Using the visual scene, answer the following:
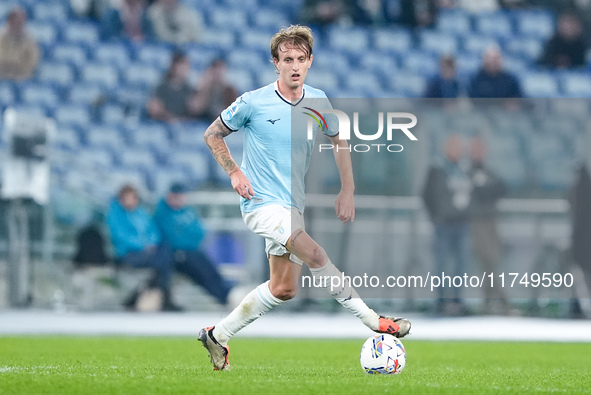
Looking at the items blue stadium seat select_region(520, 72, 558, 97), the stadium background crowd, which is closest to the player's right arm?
the stadium background crowd

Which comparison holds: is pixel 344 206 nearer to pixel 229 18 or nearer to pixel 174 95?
pixel 174 95

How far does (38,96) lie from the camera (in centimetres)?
1555

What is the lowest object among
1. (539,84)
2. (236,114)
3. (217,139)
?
(217,139)

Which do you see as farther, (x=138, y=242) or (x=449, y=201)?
(x=138, y=242)

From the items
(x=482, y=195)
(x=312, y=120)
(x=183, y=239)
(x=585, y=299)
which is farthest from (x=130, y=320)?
(x=312, y=120)

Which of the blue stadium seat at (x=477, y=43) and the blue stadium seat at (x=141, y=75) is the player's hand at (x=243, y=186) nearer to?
the blue stadium seat at (x=141, y=75)

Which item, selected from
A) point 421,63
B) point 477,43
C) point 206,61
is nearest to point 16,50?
point 206,61

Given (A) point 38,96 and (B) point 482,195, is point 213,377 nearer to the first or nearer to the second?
(B) point 482,195

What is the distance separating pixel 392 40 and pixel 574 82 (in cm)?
311

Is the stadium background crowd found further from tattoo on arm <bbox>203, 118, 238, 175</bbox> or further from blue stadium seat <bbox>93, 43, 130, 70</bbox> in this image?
tattoo on arm <bbox>203, 118, 238, 175</bbox>

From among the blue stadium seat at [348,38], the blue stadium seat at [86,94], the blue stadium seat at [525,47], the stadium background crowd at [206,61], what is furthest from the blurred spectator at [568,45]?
the blue stadium seat at [86,94]

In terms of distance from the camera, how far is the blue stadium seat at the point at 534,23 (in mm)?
16484

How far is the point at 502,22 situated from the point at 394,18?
196cm

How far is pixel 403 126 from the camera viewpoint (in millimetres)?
12023
